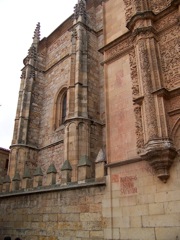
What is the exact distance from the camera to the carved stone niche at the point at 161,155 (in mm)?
5020

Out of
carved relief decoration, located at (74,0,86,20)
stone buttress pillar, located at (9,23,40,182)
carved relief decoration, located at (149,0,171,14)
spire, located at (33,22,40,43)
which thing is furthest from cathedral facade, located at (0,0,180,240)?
spire, located at (33,22,40,43)

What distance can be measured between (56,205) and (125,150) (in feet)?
10.1

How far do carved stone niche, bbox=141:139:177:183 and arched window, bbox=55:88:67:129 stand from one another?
1017 cm

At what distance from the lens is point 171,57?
5.99 metres

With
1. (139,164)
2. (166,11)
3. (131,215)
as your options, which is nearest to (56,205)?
(131,215)

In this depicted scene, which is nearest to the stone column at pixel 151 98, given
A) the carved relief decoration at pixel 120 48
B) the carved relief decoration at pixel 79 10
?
the carved relief decoration at pixel 120 48

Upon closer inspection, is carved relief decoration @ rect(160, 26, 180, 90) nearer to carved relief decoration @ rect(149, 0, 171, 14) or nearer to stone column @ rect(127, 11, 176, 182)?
stone column @ rect(127, 11, 176, 182)

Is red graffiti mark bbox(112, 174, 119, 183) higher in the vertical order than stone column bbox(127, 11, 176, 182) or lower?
lower

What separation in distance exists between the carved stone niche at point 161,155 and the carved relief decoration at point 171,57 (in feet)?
4.96

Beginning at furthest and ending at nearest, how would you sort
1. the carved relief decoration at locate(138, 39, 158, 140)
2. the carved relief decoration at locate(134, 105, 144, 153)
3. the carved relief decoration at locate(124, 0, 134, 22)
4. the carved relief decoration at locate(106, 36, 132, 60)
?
the carved relief decoration at locate(124, 0, 134, 22), the carved relief decoration at locate(106, 36, 132, 60), the carved relief decoration at locate(134, 105, 144, 153), the carved relief decoration at locate(138, 39, 158, 140)

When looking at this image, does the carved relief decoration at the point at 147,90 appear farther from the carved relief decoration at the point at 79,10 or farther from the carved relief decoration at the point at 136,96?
the carved relief decoration at the point at 79,10

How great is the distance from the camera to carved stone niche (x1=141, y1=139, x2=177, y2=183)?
5.02 meters

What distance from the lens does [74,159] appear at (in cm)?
1030

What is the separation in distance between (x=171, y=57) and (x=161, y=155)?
2.63 metres
